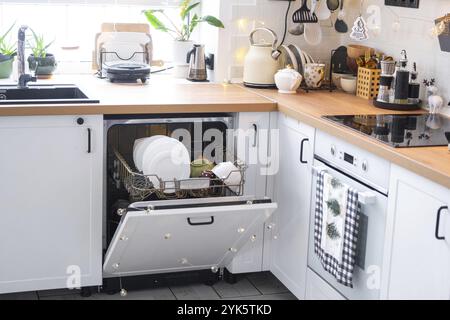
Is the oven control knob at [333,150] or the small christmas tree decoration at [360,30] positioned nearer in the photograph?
the oven control knob at [333,150]

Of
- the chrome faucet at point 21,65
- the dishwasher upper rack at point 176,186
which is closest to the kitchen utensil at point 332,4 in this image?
the dishwasher upper rack at point 176,186

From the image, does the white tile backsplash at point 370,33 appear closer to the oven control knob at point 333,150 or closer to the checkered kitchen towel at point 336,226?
the oven control knob at point 333,150

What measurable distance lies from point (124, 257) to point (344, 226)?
97 centimetres

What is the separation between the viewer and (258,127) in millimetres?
3443

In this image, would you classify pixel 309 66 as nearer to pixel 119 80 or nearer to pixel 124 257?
pixel 119 80

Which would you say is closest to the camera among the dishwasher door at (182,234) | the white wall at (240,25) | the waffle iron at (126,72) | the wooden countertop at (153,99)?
the dishwasher door at (182,234)

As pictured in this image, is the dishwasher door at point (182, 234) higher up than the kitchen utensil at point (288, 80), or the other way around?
the kitchen utensil at point (288, 80)

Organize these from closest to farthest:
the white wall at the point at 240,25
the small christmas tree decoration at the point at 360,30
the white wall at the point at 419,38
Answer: the white wall at the point at 419,38 → the small christmas tree decoration at the point at 360,30 → the white wall at the point at 240,25

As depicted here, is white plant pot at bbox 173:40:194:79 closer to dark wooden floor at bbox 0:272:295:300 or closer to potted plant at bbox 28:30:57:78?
potted plant at bbox 28:30:57:78

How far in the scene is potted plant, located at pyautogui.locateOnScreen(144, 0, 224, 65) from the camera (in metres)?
3.99

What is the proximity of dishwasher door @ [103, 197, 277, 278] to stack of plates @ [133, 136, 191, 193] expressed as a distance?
7.5 inches

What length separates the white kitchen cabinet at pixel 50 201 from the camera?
314 cm

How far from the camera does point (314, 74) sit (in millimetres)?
3760

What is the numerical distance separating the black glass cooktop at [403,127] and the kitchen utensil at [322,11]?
89cm
